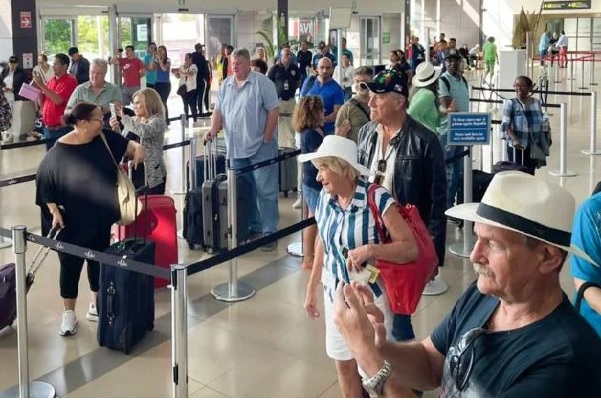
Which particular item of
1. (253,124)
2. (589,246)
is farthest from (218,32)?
(589,246)

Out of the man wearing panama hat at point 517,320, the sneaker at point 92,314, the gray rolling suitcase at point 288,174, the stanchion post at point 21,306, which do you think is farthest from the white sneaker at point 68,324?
the gray rolling suitcase at point 288,174

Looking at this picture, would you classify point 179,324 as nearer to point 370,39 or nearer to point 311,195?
point 311,195

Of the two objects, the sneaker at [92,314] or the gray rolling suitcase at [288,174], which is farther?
the gray rolling suitcase at [288,174]

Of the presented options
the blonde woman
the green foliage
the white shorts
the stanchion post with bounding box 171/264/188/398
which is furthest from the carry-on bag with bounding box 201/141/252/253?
the green foliage

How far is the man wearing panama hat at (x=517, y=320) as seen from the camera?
71.2 inches

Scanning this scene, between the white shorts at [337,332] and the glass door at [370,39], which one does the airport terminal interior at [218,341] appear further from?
the glass door at [370,39]

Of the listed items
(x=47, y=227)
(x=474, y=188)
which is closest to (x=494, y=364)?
(x=47, y=227)

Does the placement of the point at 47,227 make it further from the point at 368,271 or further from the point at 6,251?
the point at 368,271

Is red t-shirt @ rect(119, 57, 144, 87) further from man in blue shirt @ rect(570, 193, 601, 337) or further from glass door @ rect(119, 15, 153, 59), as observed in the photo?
man in blue shirt @ rect(570, 193, 601, 337)

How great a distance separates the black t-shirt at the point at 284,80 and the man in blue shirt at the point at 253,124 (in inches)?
283

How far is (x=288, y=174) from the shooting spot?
33.4 feet

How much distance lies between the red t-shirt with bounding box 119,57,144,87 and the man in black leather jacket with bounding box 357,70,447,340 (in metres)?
12.5

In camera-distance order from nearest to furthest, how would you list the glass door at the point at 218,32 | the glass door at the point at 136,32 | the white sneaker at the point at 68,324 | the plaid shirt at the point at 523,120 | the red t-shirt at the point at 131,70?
the white sneaker at the point at 68,324 → the plaid shirt at the point at 523,120 → the red t-shirt at the point at 131,70 → the glass door at the point at 136,32 → the glass door at the point at 218,32

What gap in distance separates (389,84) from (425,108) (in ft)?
9.74
